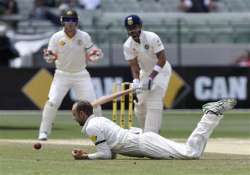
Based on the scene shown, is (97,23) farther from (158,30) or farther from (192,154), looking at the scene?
(192,154)

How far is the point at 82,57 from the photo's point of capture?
1473cm

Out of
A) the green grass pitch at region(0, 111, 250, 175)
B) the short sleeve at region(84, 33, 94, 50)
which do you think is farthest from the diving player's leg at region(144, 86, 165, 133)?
the short sleeve at region(84, 33, 94, 50)

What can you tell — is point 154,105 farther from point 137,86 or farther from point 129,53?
point 129,53

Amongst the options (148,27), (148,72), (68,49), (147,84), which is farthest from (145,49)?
(148,27)

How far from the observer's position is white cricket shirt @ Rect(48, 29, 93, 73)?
14562 millimetres

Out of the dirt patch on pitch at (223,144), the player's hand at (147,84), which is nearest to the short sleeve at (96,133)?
the dirt patch on pitch at (223,144)

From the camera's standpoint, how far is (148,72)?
44.4 feet

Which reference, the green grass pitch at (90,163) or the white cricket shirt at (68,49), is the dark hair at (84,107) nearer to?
the green grass pitch at (90,163)

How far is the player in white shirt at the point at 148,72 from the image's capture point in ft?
43.1

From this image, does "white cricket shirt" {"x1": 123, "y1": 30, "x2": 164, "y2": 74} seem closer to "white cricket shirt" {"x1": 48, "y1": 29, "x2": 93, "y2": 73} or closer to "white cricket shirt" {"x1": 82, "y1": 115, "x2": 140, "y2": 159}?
"white cricket shirt" {"x1": 48, "y1": 29, "x2": 93, "y2": 73}

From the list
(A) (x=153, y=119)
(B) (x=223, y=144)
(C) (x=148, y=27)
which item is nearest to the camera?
(A) (x=153, y=119)

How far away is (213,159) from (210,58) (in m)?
14.9

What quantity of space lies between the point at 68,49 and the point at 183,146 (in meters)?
4.45

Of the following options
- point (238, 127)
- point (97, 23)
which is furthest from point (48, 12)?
point (238, 127)
